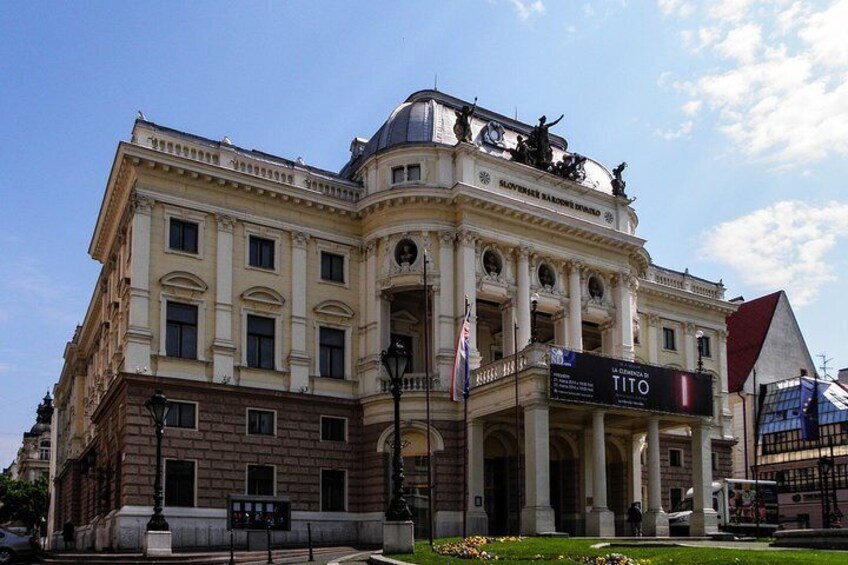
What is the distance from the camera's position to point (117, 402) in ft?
136

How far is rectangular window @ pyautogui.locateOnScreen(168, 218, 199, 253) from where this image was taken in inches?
1622

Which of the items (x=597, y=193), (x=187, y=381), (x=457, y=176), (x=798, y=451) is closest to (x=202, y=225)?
(x=187, y=381)

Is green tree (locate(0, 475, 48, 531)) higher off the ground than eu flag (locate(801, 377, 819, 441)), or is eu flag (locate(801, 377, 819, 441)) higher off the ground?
eu flag (locate(801, 377, 819, 441))

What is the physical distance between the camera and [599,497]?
4091 centimetres

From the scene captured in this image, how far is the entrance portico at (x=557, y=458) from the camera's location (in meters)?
39.3

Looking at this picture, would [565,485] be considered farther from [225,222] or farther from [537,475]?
[225,222]

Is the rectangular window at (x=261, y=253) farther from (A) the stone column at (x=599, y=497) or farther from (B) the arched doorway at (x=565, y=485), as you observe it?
(B) the arched doorway at (x=565, y=485)

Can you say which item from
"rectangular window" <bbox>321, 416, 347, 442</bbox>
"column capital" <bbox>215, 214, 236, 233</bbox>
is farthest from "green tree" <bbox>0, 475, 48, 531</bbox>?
"column capital" <bbox>215, 214, 236, 233</bbox>

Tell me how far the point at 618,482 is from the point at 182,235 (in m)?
24.9

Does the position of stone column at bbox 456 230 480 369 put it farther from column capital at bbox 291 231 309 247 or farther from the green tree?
the green tree

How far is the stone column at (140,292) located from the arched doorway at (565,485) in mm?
20220

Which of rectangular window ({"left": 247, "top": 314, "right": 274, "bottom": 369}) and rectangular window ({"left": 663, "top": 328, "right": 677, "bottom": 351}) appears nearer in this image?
rectangular window ({"left": 247, "top": 314, "right": 274, "bottom": 369})

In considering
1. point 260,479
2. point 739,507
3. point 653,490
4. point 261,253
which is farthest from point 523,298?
point 739,507

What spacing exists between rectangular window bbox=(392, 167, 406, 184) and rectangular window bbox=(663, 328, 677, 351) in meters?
22.0
